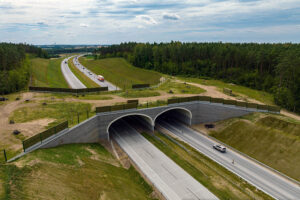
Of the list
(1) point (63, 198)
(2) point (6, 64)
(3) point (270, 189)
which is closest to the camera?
(1) point (63, 198)

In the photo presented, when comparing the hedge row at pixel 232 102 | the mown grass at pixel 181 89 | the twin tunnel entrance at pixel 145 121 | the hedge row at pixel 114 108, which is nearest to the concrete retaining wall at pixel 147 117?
the twin tunnel entrance at pixel 145 121

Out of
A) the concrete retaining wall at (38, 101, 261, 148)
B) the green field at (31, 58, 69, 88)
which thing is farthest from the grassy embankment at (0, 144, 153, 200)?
the green field at (31, 58, 69, 88)

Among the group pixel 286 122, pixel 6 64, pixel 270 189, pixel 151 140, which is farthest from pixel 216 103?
pixel 6 64

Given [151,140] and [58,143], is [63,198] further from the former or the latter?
[151,140]

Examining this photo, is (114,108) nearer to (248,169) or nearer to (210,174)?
(210,174)

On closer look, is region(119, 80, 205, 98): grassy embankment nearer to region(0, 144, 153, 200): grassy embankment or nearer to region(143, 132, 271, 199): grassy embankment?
region(143, 132, 271, 199): grassy embankment

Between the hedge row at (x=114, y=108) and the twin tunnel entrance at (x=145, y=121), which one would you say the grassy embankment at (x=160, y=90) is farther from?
the hedge row at (x=114, y=108)

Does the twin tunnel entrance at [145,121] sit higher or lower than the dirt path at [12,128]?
lower
